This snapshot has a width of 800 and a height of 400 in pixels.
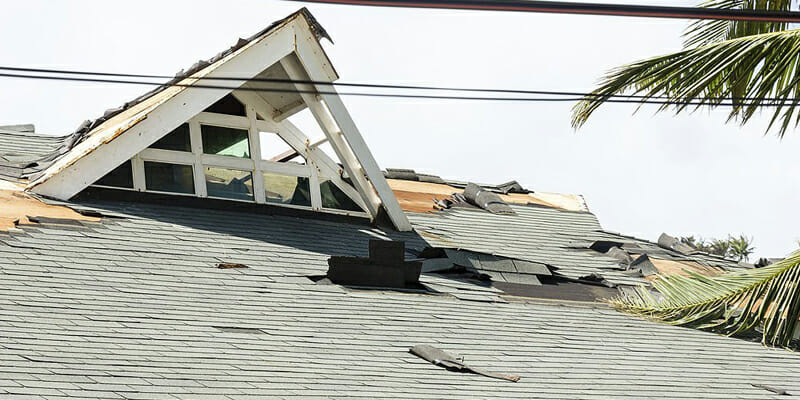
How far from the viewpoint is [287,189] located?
1375cm

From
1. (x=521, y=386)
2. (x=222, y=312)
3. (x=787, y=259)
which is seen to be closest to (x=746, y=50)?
(x=787, y=259)

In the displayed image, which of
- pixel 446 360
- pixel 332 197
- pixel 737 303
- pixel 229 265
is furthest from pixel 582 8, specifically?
pixel 332 197

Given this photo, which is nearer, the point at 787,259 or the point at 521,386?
the point at 521,386

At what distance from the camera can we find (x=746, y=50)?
11.9 meters

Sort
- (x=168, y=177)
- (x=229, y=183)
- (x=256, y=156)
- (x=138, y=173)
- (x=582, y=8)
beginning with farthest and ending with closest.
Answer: (x=256, y=156) → (x=229, y=183) → (x=168, y=177) → (x=138, y=173) → (x=582, y=8)

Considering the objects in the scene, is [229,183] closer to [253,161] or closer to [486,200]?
[253,161]

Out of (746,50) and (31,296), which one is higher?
(746,50)

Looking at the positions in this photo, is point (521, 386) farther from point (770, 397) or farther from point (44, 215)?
point (44, 215)

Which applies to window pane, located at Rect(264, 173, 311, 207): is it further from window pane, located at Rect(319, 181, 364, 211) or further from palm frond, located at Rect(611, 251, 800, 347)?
palm frond, located at Rect(611, 251, 800, 347)

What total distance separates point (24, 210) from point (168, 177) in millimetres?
2097

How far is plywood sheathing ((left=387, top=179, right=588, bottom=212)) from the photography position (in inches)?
636

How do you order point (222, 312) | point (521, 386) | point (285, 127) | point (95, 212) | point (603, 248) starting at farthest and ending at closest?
point (603, 248)
point (285, 127)
point (95, 212)
point (222, 312)
point (521, 386)

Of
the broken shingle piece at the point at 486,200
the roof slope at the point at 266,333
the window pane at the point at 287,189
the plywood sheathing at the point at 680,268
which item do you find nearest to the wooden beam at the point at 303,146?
the window pane at the point at 287,189

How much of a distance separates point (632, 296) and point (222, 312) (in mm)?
5341
